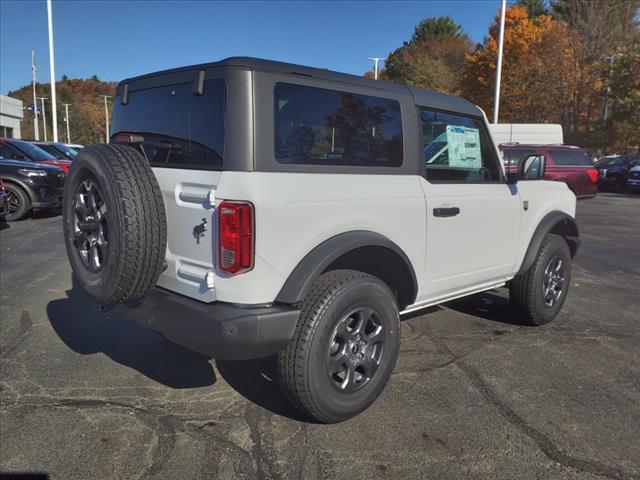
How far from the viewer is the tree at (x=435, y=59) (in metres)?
33.4

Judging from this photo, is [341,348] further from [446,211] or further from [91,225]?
[91,225]

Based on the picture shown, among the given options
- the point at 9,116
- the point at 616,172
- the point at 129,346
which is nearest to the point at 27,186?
the point at 129,346

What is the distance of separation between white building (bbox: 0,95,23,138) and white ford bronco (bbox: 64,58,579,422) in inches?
1845

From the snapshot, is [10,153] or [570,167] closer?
[10,153]

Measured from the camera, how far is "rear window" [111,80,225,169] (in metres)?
2.65

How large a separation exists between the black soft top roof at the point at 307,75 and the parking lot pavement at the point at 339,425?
1.87m

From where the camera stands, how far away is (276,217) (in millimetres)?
2506

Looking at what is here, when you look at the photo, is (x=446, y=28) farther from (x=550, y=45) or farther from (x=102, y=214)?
(x=102, y=214)

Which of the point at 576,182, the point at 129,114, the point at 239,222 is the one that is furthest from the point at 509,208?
the point at 576,182

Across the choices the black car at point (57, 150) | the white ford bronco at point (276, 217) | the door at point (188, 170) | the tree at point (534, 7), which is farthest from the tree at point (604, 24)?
the door at point (188, 170)

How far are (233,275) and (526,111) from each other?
30.1m

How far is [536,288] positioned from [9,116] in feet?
166

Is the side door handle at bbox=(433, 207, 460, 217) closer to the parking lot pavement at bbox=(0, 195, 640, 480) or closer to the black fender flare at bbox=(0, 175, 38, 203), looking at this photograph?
the parking lot pavement at bbox=(0, 195, 640, 480)

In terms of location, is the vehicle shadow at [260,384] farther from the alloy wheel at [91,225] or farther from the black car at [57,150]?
the black car at [57,150]
